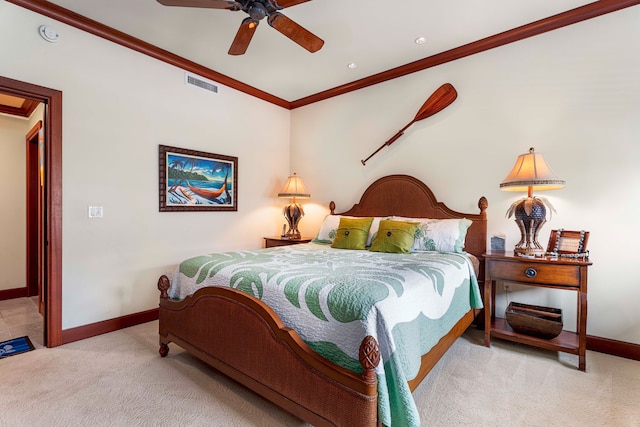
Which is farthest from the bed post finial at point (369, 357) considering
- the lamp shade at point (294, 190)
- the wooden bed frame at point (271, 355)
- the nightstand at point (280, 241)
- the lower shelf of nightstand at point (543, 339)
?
the lamp shade at point (294, 190)

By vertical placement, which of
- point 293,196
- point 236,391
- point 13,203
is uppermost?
point 293,196

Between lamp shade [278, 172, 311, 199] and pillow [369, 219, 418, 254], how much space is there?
1.51 m

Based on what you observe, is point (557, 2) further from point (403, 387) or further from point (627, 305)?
point (403, 387)

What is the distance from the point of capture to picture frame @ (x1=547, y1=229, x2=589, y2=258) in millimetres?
2441

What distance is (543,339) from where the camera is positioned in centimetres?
242

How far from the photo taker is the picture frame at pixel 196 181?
11.0 feet

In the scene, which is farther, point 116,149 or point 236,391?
point 116,149

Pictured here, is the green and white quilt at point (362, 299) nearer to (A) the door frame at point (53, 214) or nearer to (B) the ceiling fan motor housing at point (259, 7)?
(A) the door frame at point (53, 214)

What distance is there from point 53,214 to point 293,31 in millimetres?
2513

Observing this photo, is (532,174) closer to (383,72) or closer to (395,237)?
(395,237)

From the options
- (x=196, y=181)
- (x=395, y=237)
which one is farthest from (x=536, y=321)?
(x=196, y=181)

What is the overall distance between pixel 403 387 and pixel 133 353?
7.42ft

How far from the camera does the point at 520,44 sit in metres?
2.93

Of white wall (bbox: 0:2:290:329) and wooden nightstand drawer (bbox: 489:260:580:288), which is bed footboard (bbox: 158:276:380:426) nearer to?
white wall (bbox: 0:2:290:329)
